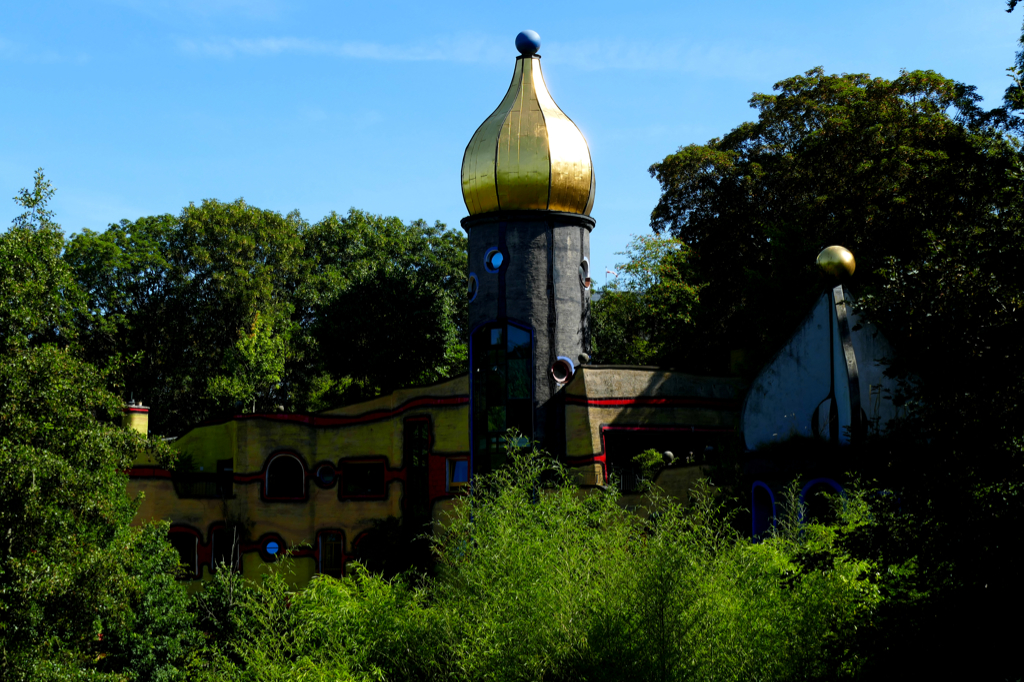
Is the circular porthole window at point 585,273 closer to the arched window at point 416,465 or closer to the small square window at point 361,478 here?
the arched window at point 416,465

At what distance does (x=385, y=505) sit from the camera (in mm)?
22906

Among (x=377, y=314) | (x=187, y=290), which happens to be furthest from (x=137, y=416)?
(x=187, y=290)

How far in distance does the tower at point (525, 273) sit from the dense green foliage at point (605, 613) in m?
8.07

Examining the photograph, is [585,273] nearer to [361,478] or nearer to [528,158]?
[528,158]

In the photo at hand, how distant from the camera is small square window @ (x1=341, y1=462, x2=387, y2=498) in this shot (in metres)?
23.5

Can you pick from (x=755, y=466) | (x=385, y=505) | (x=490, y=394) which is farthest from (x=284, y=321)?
(x=755, y=466)

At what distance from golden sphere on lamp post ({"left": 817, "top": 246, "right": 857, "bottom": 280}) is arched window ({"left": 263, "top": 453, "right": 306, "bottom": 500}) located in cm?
1334

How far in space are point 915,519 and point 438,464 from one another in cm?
1465

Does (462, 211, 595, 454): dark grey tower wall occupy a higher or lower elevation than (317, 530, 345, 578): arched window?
higher

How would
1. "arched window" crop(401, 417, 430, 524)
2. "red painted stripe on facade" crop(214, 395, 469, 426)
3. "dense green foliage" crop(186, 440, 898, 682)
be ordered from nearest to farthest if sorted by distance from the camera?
1. "dense green foliage" crop(186, 440, 898, 682)
2. "arched window" crop(401, 417, 430, 524)
3. "red painted stripe on facade" crop(214, 395, 469, 426)

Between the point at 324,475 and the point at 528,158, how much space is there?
8.65 meters

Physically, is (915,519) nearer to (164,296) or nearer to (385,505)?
(385,505)

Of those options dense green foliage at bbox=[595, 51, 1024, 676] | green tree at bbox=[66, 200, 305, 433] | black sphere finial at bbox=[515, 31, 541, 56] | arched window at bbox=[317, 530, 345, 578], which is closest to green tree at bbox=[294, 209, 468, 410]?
green tree at bbox=[66, 200, 305, 433]

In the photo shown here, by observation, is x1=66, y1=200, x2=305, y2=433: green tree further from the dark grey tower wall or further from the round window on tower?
the dark grey tower wall
